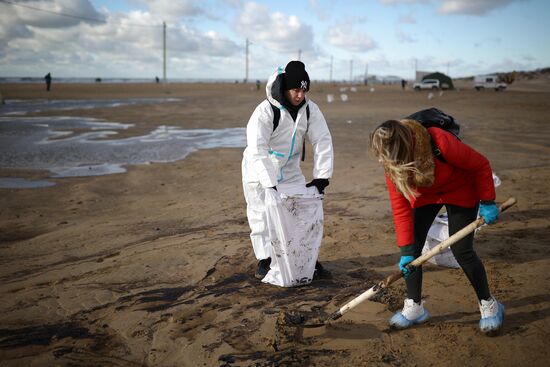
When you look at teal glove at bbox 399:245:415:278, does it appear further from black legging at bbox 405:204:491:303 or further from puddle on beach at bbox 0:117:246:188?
puddle on beach at bbox 0:117:246:188

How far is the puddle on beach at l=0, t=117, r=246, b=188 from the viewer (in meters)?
9.14

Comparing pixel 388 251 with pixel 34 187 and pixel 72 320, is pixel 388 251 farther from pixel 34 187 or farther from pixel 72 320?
pixel 34 187

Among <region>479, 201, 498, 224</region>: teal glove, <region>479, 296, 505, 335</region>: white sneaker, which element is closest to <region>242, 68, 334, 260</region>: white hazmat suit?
<region>479, 201, 498, 224</region>: teal glove

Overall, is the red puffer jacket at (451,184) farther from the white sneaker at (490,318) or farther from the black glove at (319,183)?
the black glove at (319,183)

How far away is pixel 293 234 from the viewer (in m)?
3.74

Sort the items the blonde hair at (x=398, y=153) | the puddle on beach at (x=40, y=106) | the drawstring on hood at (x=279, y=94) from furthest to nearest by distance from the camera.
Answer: the puddle on beach at (x=40, y=106) → the drawstring on hood at (x=279, y=94) → the blonde hair at (x=398, y=153)

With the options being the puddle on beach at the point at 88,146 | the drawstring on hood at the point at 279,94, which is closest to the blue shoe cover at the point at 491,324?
the drawstring on hood at the point at 279,94

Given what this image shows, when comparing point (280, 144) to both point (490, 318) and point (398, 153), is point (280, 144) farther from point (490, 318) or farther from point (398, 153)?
point (490, 318)

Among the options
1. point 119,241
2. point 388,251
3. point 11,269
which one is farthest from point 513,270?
point 11,269

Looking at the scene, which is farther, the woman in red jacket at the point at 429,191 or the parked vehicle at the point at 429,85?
the parked vehicle at the point at 429,85

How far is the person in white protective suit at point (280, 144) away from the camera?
3764 mm

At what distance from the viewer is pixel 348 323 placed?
3.21 metres

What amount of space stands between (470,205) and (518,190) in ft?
14.7

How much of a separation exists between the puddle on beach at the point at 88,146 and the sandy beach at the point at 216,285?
6.46 ft
